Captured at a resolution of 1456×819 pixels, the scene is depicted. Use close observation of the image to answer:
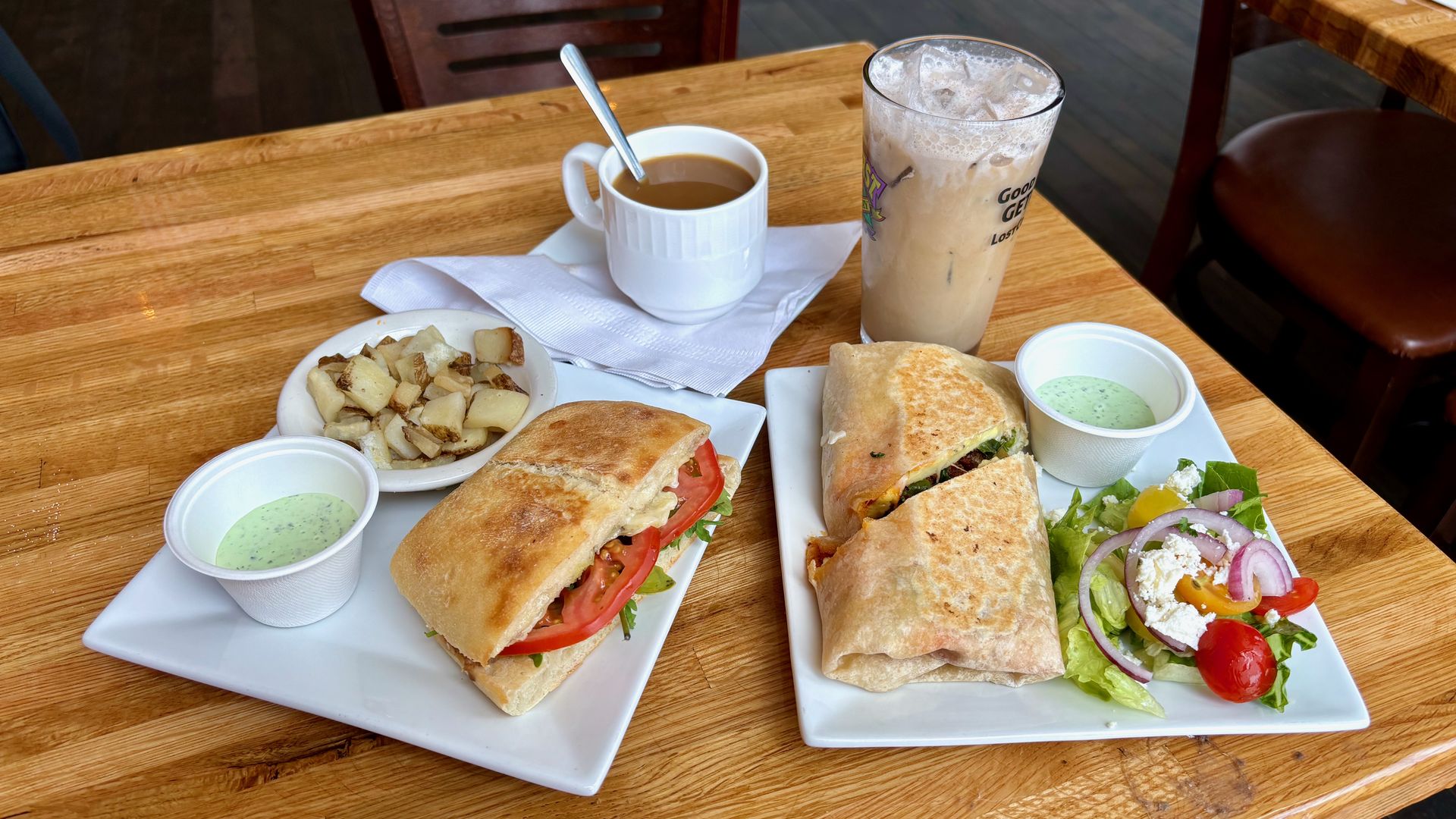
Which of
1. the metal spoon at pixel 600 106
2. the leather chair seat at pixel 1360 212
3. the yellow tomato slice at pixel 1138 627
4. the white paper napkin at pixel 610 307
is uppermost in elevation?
the metal spoon at pixel 600 106

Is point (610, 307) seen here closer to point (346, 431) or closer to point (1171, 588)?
point (346, 431)

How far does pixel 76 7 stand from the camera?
614 cm

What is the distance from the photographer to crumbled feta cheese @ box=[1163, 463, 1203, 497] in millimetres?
1333

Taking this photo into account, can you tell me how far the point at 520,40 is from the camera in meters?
2.81

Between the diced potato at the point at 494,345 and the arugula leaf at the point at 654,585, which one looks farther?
the diced potato at the point at 494,345

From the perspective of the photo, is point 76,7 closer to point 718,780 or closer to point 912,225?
point 912,225

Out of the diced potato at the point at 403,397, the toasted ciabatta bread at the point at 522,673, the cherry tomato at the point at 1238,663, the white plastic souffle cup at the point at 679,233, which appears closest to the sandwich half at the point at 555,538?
the toasted ciabatta bread at the point at 522,673

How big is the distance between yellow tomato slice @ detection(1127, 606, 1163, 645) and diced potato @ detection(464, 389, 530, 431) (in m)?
0.91

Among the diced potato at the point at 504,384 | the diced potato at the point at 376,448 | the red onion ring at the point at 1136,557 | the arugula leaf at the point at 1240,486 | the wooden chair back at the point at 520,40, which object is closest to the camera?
the red onion ring at the point at 1136,557

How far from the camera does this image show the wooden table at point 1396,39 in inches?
81.0

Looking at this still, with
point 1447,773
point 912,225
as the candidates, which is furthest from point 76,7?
point 1447,773

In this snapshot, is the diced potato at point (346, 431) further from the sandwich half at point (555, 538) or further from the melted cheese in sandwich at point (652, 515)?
the melted cheese in sandwich at point (652, 515)

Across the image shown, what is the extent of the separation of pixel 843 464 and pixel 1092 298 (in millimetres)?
769

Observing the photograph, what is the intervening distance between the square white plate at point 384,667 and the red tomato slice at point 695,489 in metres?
0.04
